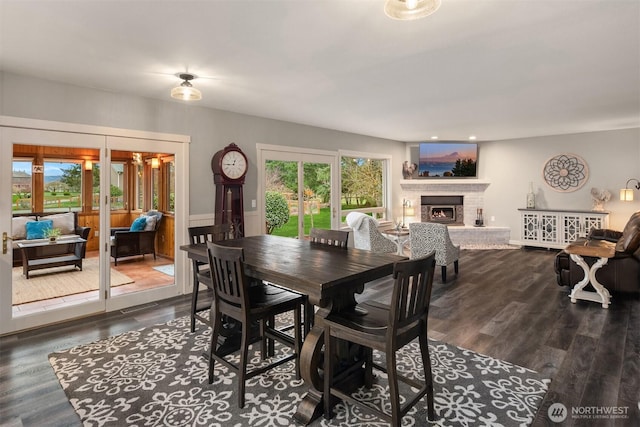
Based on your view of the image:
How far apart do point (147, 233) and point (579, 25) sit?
228 inches

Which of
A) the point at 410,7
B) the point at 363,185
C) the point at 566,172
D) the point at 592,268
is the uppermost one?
the point at 410,7

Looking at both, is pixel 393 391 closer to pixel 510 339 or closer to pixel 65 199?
pixel 510 339

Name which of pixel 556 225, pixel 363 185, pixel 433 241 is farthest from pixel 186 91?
pixel 556 225

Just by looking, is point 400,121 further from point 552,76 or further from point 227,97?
point 227,97

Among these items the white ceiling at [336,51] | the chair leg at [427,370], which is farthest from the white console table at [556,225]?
the chair leg at [427,370]

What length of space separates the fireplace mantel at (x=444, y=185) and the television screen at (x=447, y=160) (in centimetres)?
13

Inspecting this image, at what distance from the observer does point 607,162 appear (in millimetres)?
7074

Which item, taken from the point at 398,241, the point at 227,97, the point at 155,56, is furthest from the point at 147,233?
the point at 398,241

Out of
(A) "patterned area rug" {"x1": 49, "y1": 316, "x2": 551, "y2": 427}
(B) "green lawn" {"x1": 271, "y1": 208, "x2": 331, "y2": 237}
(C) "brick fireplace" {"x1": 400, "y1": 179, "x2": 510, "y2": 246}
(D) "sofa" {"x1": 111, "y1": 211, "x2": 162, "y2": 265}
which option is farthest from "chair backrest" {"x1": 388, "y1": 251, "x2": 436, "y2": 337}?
(C) "brick fireplace" {"x1": 400, "y1": 179, "x2": 510, "y2": 246}

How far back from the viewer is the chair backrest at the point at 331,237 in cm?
311

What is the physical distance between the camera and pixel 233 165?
4801 millimetres

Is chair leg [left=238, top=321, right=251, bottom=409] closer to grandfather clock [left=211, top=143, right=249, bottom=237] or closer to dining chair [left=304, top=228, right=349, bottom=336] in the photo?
dining chair [left=304, top=228, right=349, bottom=336]

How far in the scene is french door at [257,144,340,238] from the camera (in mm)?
5617

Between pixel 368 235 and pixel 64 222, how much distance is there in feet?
13.3
